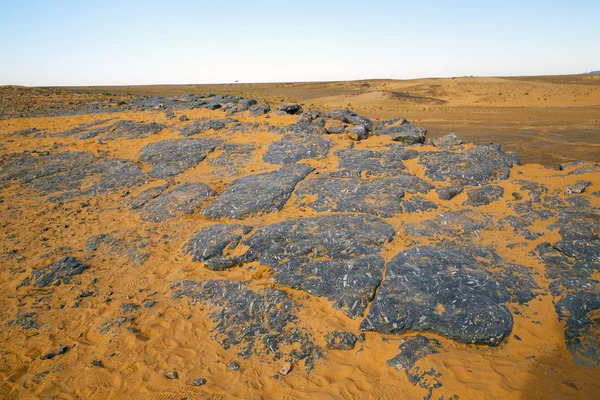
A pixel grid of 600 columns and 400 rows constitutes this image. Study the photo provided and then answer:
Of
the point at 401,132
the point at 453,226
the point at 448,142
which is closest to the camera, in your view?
the point at 453,226

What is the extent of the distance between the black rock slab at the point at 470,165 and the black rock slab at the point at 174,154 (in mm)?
6546

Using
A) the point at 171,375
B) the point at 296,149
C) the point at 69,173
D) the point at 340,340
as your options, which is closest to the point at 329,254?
the point at 340,340

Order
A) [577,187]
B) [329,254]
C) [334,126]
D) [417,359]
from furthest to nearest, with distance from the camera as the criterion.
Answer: [334,126] → [577,187] → [329,254] → [417,359]

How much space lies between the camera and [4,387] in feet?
12.0

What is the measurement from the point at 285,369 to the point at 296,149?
672cm

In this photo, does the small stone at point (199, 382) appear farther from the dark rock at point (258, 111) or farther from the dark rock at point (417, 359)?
the dark rock at point (258, 111)

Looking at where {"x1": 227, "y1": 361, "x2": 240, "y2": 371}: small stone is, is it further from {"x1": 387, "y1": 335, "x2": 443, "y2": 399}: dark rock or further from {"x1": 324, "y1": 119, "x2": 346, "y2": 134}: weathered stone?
{"x1": 324, "y1": 119, "x2": 346, "y2": 134}: weathered stone

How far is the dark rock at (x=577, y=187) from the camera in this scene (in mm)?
6551

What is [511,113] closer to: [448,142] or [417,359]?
[448,142]

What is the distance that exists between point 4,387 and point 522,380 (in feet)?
18.6

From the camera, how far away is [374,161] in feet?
28.2

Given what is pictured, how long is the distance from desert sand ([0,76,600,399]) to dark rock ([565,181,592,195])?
0.40 ft

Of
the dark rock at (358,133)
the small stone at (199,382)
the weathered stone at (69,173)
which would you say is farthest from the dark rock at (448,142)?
the weathered stone at (69,173)

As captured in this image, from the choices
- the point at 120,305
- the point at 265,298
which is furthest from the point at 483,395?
the point at 120,305
